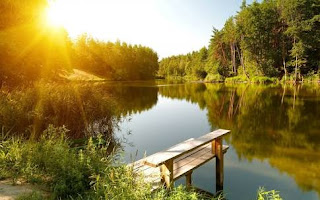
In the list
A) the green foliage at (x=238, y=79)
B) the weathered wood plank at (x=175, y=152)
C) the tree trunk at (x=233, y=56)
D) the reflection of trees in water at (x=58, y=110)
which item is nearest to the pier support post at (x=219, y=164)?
the weathered wood plank at (x=175, y=152)

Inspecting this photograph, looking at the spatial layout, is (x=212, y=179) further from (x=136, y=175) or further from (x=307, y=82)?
(x=307, y=82)

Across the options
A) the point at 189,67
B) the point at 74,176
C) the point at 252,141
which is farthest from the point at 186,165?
the point at 189,67

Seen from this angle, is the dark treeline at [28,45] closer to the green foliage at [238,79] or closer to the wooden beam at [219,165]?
the wooden beam at [219,165]

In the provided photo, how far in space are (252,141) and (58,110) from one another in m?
8.77

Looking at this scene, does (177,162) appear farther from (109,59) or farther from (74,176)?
(109,59)

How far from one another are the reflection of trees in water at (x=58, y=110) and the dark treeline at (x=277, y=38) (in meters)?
43.1

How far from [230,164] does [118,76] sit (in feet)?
220

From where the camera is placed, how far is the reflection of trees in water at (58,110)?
8402mm

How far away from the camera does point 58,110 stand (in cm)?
973

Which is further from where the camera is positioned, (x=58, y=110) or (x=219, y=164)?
(x=58, y=110)

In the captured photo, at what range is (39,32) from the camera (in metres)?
11.7

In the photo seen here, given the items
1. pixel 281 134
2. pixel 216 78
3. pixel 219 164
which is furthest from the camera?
pixel 216 78

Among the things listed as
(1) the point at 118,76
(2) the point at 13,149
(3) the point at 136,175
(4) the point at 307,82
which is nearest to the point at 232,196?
(3) the point at 136,175

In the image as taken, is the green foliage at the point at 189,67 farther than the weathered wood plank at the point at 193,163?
Yes
